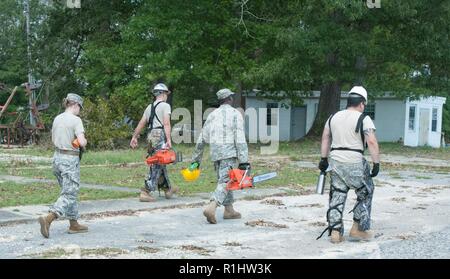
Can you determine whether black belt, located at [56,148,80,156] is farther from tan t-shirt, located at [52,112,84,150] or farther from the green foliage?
the green foliage

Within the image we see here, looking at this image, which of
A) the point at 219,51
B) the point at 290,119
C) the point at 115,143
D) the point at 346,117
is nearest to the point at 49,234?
the point at 346,117

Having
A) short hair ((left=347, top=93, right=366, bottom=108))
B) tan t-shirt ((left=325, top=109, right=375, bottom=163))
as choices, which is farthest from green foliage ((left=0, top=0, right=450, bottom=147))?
tan t-shirt ((left=325, top=109, right=375, bottom=163))

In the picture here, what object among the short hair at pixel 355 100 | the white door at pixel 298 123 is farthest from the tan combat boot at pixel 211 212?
the white door at pixel 298 123

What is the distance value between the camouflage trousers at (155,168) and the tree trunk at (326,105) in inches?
906

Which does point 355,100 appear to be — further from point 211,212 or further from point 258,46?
point 258,46

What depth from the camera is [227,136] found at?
10109 millimetres

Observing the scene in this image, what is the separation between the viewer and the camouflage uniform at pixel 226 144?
10.0 metres

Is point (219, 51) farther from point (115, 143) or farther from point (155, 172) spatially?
point (155, 172)

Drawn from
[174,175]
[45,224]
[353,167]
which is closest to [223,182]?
[353,167]

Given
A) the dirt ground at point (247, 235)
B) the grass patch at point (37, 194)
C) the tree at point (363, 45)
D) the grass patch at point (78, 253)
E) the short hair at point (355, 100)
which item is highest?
the tree at point (363, 45)

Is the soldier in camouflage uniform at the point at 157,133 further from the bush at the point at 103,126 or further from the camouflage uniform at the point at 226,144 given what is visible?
the bush at the point at 103,126

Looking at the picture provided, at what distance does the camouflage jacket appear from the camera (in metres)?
10.1
